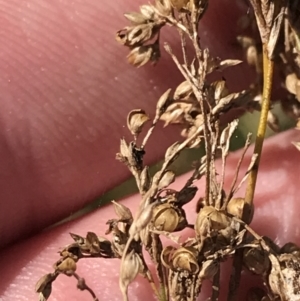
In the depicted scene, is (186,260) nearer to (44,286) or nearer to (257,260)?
(257,260)

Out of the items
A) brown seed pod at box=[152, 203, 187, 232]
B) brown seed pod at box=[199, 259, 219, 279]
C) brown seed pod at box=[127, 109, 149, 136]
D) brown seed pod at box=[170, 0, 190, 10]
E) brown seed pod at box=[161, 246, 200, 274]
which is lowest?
brown seed pod at box=[199, 259, 219, 279]

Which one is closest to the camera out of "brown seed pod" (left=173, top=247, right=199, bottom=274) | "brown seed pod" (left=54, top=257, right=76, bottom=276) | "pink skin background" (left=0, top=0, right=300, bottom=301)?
"brown seed pod" (left=173, top=247, right=199, bottom=274)

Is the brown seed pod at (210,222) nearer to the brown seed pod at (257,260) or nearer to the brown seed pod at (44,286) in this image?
the brown seed pod at (257,260)

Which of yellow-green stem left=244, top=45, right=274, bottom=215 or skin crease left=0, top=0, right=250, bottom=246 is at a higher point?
skin crease left=0, top=0, right=250, bottom=246

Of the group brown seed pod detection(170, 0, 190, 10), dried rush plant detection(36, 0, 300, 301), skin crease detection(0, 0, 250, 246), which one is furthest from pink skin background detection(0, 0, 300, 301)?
brown seed pod detection(170, 0, 190, 10)

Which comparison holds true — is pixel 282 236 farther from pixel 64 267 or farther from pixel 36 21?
pixel 36 21

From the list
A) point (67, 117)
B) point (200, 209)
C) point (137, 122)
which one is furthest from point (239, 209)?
point (67, 117)

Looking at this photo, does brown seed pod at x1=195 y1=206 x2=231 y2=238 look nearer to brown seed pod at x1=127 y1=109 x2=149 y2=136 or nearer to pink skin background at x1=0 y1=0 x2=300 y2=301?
brown seed pod at x1=127 y1=109 x2=149 y2=136
